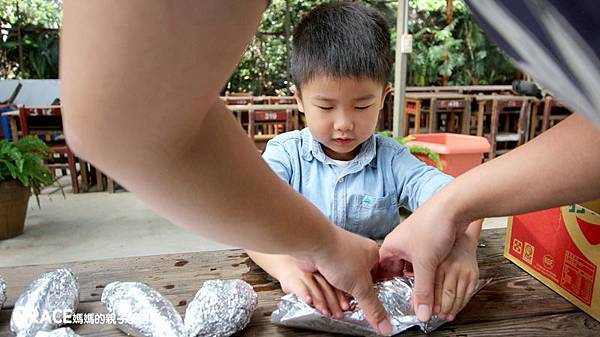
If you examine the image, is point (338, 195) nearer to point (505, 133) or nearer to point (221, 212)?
point (221, 212)

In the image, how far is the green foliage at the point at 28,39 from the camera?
21.1ft

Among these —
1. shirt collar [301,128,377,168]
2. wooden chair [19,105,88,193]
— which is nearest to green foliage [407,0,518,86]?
wooden chair [19,105,88,193]

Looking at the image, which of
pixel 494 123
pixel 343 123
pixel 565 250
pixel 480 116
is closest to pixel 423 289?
pixel 565 250

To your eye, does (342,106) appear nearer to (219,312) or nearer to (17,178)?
(219,312)

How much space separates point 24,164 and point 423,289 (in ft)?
9.23

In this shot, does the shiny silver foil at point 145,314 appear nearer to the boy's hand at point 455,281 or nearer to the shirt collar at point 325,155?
the boy's hand at point 455,281

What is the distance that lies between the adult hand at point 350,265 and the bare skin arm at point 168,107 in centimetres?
13

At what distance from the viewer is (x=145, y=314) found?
66 cm

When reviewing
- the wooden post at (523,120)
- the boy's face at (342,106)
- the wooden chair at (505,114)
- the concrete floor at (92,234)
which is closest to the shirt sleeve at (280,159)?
the boy's face at (342,106)

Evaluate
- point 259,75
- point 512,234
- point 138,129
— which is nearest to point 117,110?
point 138,129

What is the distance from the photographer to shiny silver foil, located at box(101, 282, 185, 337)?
650mm

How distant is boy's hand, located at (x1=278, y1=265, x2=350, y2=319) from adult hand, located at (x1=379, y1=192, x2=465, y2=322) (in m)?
0.09

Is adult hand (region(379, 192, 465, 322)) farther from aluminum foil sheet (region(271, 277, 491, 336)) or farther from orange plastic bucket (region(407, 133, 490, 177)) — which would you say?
orange plastic bucket (region(407, 133, 490, 177))

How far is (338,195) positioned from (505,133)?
3.72 m
